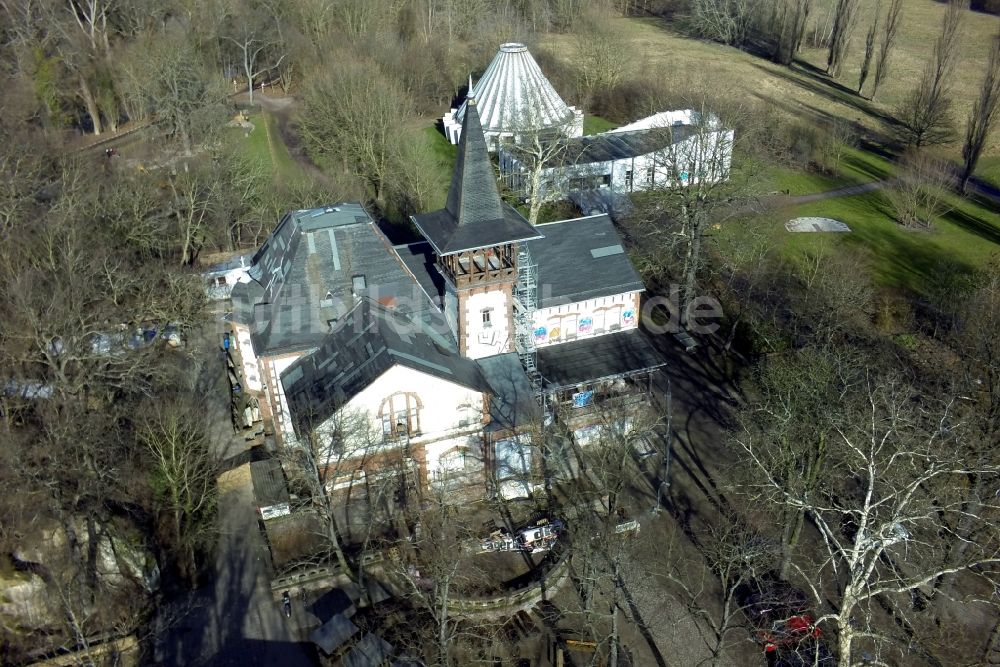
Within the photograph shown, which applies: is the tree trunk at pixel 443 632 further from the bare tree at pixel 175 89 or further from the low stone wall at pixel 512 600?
the bare tree at pixel 175 89

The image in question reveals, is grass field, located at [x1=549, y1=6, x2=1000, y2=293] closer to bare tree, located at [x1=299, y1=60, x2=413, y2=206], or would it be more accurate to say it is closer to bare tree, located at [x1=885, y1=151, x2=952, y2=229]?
bare tree, located at [x1=885, y1=151, x2=952, y2=229]

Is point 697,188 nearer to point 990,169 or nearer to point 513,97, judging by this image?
point 513,97

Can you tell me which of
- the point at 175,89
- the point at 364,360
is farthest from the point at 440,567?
the point at 175,89

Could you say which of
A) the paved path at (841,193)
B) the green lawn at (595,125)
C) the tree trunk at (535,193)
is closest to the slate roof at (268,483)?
the tree trunk at (535,193)

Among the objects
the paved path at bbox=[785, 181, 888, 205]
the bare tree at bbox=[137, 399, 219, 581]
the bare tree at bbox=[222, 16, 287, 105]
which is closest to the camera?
the bare tree at bbox=[137, 399, 219, 581]

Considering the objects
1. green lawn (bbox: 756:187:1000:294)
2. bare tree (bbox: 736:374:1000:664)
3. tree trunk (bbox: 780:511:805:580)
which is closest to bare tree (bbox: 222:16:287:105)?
green lawn (bbox: 756:187:1000:294)

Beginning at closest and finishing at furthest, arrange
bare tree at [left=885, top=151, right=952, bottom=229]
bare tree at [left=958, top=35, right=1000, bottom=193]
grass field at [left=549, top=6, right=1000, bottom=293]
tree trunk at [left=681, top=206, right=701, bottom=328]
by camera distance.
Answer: tree trunk at [left=681, top=206, right=701, bottom=328] < grass field at [left=549, top=6, right=1000, bottom=293] < bare tree at [left=958, top=35, right=1000, bottom=193] < bare tree at [left=885, top=151, right=952, bottom=229]
